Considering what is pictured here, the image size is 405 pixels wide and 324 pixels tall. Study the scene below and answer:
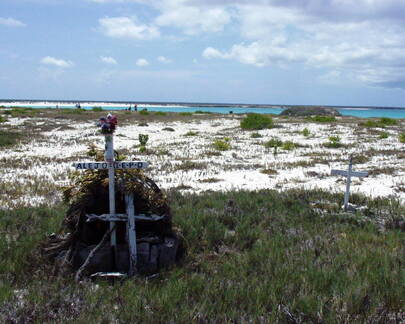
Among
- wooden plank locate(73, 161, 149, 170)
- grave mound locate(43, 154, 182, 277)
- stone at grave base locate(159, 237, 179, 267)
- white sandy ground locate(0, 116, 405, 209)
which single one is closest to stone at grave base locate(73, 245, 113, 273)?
grave mound locate(43, 154, 182, 277)

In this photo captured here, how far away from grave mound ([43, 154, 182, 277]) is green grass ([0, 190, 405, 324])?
26 centimetres

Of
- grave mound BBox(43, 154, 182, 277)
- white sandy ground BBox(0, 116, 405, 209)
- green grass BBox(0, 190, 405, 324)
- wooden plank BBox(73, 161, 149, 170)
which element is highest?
wooden plank BBox(73, 161, 149, 170)

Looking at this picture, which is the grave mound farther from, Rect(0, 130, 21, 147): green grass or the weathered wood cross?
Rect(0, 130, 21, 147): green grass

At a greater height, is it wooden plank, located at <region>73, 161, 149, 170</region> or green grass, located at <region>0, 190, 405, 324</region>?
wooden plank, located at <region>73, 161, 149, 170</region>

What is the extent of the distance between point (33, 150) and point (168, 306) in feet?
56.5

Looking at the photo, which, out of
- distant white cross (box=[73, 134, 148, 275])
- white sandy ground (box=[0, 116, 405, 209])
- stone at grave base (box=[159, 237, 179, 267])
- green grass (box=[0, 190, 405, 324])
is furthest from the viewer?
white sandy ground (box=[0, 116, 405, 209])

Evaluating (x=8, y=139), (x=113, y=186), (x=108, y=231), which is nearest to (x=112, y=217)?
(x=108, y=231)

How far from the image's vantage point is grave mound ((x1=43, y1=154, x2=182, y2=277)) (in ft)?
16.0

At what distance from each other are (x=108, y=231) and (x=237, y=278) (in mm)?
1695

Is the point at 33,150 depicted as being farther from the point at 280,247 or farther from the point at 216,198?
the point at 280,247

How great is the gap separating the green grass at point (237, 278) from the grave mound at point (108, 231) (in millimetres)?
259

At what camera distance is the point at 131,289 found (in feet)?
13.7

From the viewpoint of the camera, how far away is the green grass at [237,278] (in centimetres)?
363

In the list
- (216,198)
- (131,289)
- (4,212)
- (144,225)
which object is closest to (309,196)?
(216,198)
